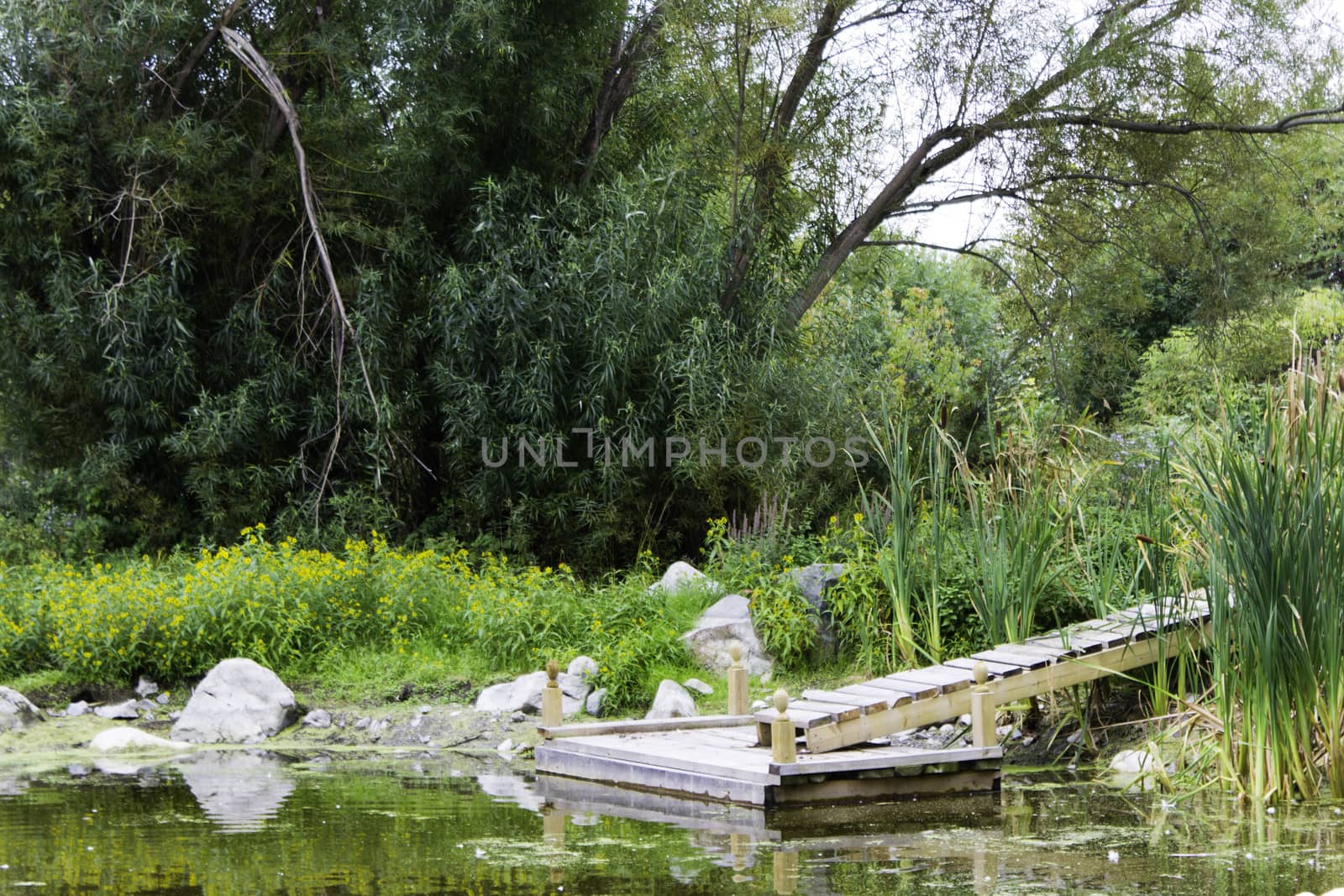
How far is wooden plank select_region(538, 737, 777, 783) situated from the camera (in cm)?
598

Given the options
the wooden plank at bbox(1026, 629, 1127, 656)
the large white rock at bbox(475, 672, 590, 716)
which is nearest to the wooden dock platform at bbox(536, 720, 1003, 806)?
the wooden plank at bbox(1026, 629, 1127, 656)

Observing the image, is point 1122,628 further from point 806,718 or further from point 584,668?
point 584,668

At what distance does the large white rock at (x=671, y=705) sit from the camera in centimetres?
779

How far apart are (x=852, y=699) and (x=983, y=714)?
61 centimetres

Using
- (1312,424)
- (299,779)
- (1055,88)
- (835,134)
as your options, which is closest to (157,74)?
(835,134)

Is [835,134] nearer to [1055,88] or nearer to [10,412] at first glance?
[1055,88]

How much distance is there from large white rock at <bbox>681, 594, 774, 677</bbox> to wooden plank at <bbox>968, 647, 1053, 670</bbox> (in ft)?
6.82

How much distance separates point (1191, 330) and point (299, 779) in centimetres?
1393

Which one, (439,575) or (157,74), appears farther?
(157,74)

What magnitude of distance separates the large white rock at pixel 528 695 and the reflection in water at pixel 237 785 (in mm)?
1392

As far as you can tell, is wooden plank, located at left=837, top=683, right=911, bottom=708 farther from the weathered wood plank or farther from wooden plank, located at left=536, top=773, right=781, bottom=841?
wooden plank, located at left=536, top=773, right=781, bottom=841

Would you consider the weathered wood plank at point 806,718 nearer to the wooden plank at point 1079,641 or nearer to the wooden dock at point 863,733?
the wooden dock at point 863,733

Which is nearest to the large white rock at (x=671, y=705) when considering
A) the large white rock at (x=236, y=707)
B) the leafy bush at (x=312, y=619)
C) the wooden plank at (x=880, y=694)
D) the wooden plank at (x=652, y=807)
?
the leafy bush at (x=312, y=619)

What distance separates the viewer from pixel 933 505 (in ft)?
24.8
